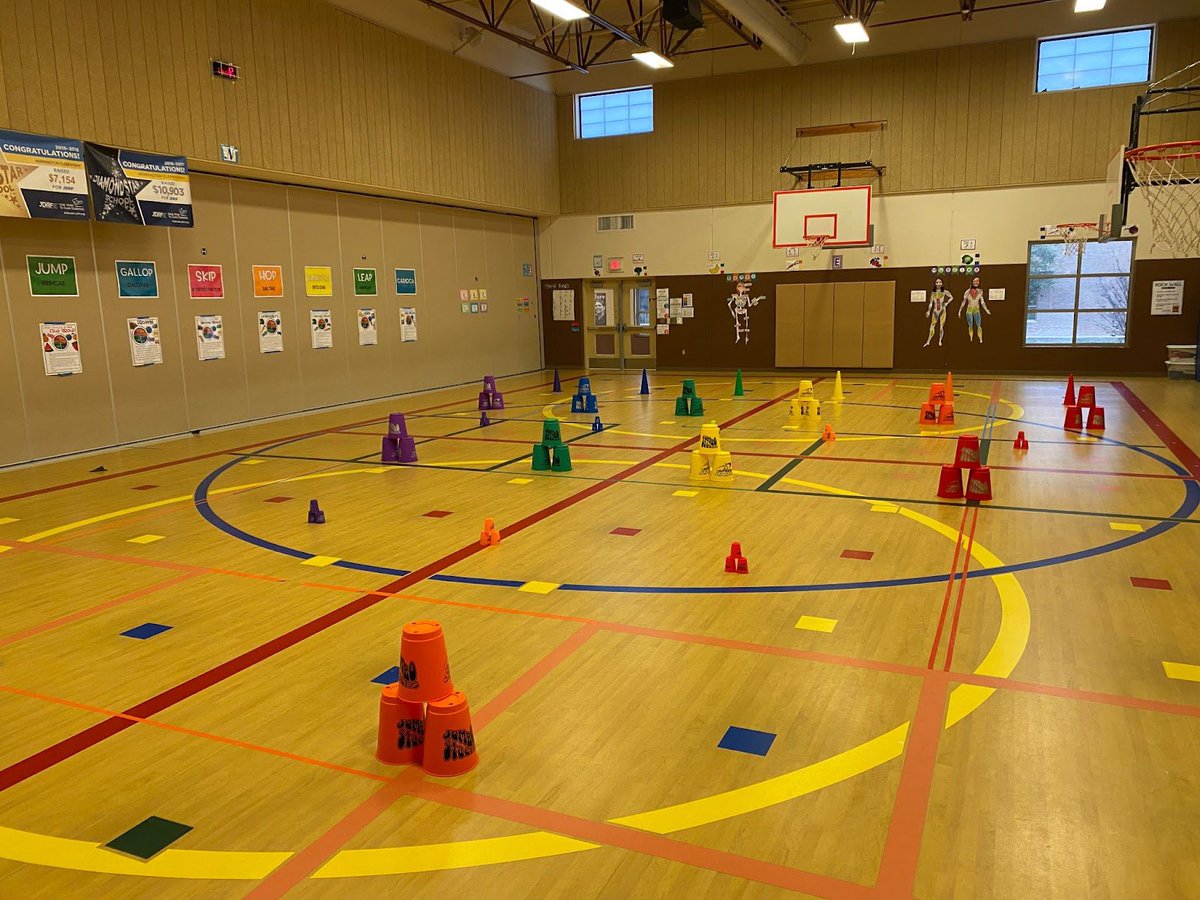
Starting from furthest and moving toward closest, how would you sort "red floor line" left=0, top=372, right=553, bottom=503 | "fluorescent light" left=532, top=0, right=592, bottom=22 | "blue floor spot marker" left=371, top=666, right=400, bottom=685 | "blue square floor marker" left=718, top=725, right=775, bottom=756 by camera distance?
"fluorescent light" left=532, top=0, right=592, bottom=22 → "red floor line" left=0, top=372, right=553, bottom=503 → "blue floor spot marker" left=371, top=666, right=400, bottom=685 → "blue square floor marker" left=718, top=725, right=775, bottom=756

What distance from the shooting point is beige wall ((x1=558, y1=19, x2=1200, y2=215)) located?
54.7ft

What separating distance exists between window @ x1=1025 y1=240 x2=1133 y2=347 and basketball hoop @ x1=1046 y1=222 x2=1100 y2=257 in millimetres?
89

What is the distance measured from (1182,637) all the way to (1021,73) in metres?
15.9

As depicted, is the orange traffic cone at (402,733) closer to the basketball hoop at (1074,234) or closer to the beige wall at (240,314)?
the beige wall at (240,314)

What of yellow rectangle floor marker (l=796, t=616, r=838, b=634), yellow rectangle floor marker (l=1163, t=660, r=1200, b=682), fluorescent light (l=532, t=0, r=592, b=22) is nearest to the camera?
yellow rectangle floor marker (l=1163, t=660, r=1200, b=682)

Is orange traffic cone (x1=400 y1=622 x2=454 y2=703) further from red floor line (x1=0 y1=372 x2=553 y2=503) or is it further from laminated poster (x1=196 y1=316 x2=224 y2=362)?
laminated poster (x1=196 y1=316 x2=224 y2=362)

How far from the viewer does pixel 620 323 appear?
21.2 m

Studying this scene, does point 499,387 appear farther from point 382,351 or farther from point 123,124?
point 123,124

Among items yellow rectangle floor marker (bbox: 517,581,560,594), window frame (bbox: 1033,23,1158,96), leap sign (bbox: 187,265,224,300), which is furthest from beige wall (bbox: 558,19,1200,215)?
yellow rectangle floor marker (bbox: 517,581,560,594)

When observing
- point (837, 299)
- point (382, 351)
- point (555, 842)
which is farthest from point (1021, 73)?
point (555, 842)

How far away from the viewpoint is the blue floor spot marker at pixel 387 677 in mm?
4123

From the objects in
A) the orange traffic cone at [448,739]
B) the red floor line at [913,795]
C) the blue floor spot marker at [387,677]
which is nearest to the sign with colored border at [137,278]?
the blue floor spot marker at [387,677]

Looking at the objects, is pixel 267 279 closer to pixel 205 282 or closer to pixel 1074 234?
pixel 205 282

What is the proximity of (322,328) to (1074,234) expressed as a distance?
1423cm
